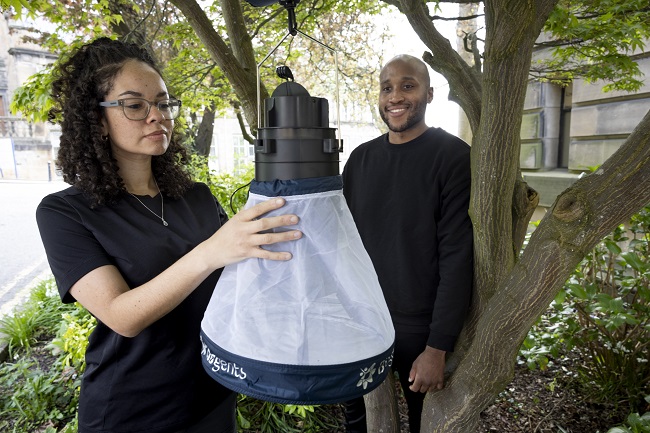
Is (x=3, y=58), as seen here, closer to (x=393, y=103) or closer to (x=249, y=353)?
(x=393, y=103)

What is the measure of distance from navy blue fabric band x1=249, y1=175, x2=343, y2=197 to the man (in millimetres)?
1262

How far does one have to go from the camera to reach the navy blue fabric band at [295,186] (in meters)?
0.79

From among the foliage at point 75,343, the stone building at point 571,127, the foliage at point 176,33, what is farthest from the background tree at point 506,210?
the stone building at point 571,127

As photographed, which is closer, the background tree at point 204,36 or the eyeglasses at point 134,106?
the eyeglasses at point 134,106

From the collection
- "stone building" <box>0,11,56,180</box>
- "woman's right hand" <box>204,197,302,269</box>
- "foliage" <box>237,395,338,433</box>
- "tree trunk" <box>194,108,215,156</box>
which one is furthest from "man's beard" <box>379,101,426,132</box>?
"stone building" <box>0,11,56,180</box>

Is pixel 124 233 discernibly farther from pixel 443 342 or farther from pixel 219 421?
pixel 443 342

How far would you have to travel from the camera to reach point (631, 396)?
9.81ft

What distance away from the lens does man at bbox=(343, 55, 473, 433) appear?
193cm

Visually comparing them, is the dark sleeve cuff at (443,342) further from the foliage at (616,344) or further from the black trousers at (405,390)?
the foliage at (616,344)

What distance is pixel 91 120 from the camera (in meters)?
1.41

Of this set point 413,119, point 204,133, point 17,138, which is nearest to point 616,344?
point 413,119

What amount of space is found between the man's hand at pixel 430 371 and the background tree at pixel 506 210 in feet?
0.17

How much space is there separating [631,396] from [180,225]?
314cm

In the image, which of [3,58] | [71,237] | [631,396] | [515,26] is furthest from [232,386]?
[3,58]
